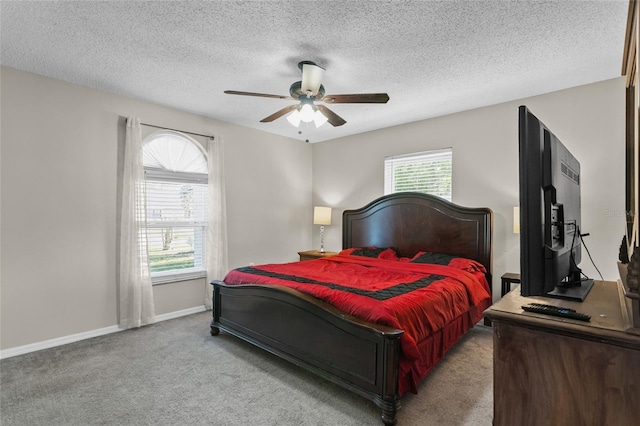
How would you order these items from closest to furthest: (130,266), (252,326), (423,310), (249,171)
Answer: (423,310) < (252,326) < (130,266) < (249,171)

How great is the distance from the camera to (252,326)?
116 inches

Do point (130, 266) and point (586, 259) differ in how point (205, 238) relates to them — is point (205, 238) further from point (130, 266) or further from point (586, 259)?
point (586, 259)

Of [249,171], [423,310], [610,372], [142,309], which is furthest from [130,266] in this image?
[610,372]

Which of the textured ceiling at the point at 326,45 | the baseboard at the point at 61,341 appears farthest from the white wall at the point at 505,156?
the baseboard at the point at 61,341

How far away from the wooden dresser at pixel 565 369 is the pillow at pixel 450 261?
2.12 meters

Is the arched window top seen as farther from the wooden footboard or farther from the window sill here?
the wooden footboard

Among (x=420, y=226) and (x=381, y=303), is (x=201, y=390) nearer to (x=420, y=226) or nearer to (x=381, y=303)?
(x=381, y=303)

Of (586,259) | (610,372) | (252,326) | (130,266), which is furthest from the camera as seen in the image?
(130,266)

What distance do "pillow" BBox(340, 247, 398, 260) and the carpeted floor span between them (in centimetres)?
135

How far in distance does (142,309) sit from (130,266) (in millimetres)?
514

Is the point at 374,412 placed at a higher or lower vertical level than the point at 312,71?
lower

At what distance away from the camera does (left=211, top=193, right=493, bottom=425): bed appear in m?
2.02

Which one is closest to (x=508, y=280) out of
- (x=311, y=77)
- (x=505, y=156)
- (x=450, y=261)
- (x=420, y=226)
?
(x=450, y=261)

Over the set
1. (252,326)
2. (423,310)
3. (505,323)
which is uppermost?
(505,323)
